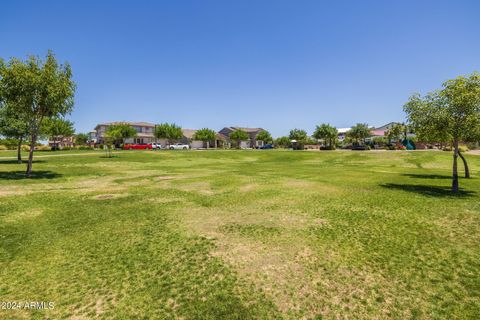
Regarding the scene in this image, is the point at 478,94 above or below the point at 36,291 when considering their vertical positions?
above

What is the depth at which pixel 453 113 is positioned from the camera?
18844 mm

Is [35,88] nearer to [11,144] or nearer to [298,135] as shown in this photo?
[11,144]

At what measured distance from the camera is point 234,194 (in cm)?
1784

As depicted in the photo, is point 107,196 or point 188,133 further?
point 188,133

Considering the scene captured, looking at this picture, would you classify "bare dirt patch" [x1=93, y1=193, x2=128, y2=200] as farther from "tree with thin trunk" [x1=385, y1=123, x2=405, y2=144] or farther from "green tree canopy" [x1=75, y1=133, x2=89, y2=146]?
"green tree canopy" [x1=75, y1=133, x2=89, y2=146]

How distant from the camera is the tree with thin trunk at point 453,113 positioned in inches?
711

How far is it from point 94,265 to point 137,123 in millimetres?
118856

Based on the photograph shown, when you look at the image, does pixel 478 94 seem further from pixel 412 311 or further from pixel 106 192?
pixel 106 192

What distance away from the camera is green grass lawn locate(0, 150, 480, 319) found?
6172 millimetres

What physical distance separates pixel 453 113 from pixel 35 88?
33507 millimetres

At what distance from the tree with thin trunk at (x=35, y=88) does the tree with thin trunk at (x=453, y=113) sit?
29.9 metres

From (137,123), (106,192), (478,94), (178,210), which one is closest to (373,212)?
(178,210)

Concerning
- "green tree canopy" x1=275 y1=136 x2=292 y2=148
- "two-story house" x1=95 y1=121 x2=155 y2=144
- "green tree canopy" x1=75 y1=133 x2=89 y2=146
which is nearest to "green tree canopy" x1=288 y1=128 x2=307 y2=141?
"green tree canopy" x1=275 y1=136 x2=292 y2=148

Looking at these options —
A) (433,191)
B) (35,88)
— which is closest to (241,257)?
(433,191)
